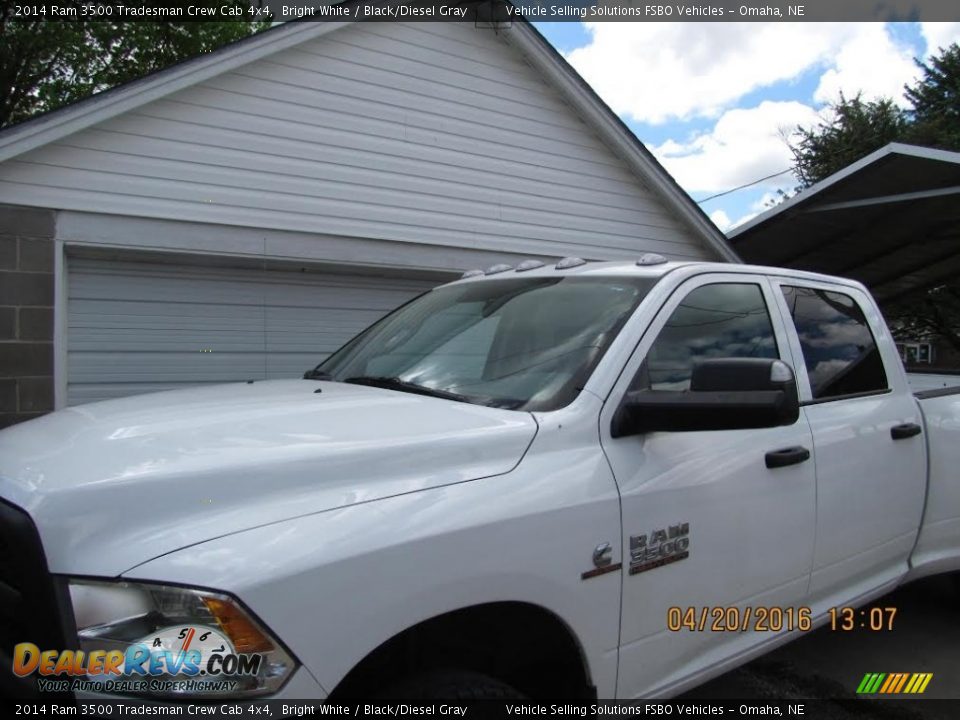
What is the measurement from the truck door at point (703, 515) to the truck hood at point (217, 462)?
0.47 m

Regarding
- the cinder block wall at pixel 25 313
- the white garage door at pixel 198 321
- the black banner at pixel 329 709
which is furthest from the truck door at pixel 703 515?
the cinder block wall at pixel 25 313

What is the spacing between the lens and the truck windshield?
2.30 metres

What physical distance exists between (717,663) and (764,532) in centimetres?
47

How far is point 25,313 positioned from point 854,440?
541cm

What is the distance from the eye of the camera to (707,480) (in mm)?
2336

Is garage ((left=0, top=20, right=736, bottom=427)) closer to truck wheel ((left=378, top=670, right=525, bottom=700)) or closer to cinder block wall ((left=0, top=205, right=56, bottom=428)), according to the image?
cinder block wall ((left=0, top=205, right=56, bottom=428))

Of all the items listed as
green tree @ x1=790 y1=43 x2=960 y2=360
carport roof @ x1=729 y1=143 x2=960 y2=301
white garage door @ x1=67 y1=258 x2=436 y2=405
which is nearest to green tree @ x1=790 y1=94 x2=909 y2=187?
green tree @ x1=790 y1=43 x2=960 y2=360

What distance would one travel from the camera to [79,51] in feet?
53.4

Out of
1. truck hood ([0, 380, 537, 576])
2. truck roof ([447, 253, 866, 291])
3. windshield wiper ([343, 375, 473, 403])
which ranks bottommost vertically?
truck hood ([0, 380, 537, 576])

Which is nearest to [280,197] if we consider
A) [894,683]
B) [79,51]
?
[894,683]

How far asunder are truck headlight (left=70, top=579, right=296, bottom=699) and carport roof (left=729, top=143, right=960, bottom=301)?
27.9 ft

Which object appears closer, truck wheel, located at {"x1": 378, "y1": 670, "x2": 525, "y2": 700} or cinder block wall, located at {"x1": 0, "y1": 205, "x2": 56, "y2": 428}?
truck wheel, located at {"x1": 378, "y1": 670, "x2": 525, "y2": 700}

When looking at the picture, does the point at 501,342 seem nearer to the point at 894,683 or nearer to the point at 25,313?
the point at 894,683

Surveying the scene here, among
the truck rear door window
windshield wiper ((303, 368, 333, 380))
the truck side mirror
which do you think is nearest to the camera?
the truck side mirror
